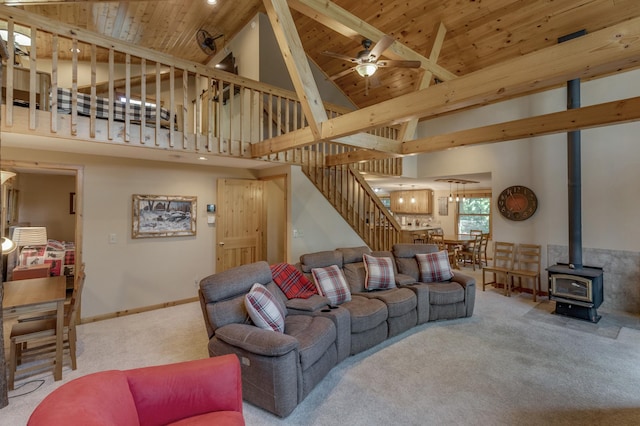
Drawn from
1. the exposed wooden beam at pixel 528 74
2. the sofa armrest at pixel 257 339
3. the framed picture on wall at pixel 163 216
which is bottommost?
the sofa armrest at pixel 257 339

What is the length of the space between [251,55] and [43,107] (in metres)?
3.82

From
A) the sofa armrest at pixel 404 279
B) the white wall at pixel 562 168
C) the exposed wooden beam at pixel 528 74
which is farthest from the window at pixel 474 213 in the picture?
the exposed wooden beam at pixel 528 74

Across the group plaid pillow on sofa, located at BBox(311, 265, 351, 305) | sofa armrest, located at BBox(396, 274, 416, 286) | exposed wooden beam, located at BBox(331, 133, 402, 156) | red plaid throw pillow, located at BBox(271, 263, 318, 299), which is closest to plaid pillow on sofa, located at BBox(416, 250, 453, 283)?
sofa armrest, located at BBox(396, 274, 416, 286)

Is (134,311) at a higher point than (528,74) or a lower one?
lower

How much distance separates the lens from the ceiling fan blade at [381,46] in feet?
10.5

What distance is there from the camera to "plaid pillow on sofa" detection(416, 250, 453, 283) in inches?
176

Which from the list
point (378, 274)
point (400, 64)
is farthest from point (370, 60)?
point (378, 274)

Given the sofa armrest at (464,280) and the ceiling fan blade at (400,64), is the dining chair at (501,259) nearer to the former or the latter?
the sofa armrest at (464,280)

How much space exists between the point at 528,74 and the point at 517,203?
456 centimetres

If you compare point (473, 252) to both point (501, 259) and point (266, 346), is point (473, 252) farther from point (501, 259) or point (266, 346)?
point (266, 346)

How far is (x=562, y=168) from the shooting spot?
5.22 m

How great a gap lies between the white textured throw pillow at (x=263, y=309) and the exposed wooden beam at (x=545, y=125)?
2.70 metres

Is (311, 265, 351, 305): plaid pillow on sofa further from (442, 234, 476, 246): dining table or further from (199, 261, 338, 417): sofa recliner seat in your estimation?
(442, 234, 476, 246): dining table

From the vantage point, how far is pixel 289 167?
509 cm
